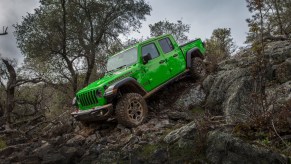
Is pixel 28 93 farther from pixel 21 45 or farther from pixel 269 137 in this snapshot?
pixel 269 137

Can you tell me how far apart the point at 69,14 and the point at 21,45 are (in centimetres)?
294

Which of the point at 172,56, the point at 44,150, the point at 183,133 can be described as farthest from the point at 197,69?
the point at 44,150

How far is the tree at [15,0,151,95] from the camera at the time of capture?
1323 centimetres

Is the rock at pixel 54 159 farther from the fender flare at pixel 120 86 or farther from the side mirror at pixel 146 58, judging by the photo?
the side mirror at pixel 146 58

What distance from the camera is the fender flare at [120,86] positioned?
18.9 feet

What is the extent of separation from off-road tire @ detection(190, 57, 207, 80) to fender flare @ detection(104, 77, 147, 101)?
2.37 meters

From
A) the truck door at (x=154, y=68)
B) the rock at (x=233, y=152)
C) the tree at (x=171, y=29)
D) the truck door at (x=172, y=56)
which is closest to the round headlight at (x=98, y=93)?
the truck door at (x=154, y=68)

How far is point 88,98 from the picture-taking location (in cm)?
623

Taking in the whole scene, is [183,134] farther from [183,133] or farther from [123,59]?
[123,59]

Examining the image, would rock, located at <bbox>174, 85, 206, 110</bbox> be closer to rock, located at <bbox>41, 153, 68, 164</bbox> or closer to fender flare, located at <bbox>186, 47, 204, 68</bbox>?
fender flare, located at <bbox>186, 47, 204, 68</bbox>

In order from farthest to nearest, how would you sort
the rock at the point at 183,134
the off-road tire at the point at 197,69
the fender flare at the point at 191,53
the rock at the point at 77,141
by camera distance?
the off-road tire at the point at 197,69
the fender flare at the point at 191,53
the rock at the point at 77,141
the rock at the point at 183,134

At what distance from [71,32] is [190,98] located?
8.91 m

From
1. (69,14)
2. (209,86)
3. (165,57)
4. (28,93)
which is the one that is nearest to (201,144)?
(209,86)

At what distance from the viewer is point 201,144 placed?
3.79 meters
